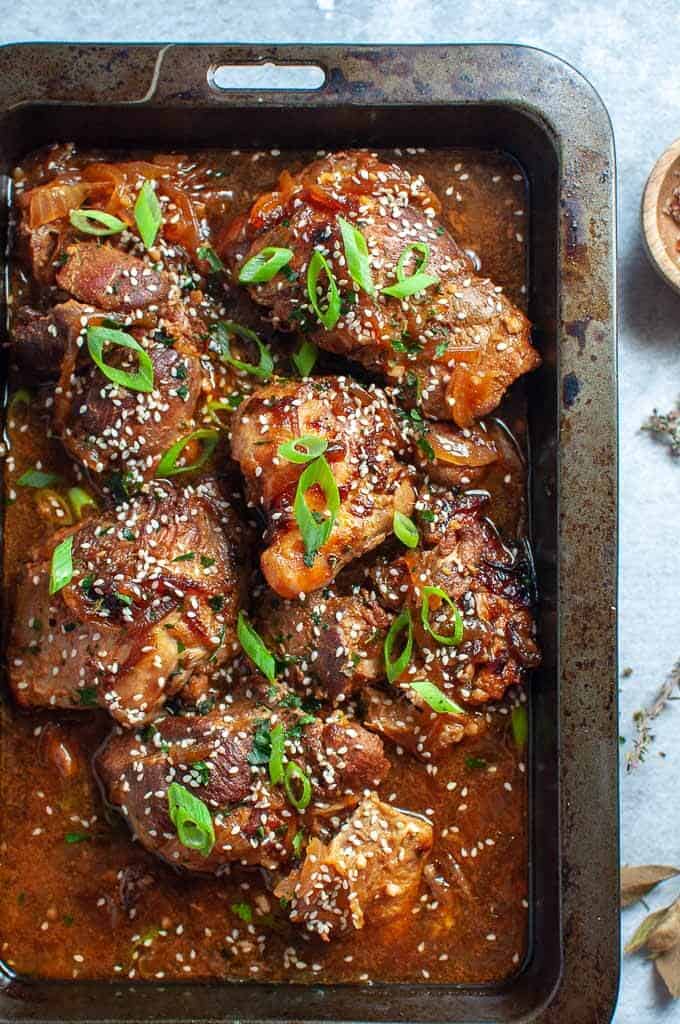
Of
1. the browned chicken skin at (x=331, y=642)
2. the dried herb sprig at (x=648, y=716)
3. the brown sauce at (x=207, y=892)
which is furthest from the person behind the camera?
the dried herb sprig at (x=648, y=716)

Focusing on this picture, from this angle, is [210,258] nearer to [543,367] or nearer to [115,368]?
[115,368]

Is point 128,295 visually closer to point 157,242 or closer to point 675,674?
point 157,242

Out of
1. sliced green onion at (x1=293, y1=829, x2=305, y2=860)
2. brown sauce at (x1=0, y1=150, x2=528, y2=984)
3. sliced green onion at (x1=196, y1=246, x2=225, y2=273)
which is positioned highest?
sliced green onion at (x1=196, y1=246, x2=225, y2=273)

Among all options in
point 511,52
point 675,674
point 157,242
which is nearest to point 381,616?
point 675,674

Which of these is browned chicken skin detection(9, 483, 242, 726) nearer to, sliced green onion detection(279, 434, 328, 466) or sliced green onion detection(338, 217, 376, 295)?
sliced green onion detection(279, 434, 328, 466)

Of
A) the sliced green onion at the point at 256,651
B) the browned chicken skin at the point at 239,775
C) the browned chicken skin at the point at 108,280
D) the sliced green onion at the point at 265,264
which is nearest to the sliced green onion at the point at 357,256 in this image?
the sliced green onion at the point at 265,264

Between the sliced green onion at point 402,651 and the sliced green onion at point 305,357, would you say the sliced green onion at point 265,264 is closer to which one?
the sliced green onion at point 305,357

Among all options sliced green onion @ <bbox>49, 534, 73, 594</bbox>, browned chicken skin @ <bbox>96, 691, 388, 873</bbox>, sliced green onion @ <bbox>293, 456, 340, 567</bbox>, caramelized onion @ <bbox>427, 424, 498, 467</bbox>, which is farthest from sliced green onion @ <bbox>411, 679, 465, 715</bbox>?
sliced green onion @ <bbox>49, 534, 73, 594</bbox>
